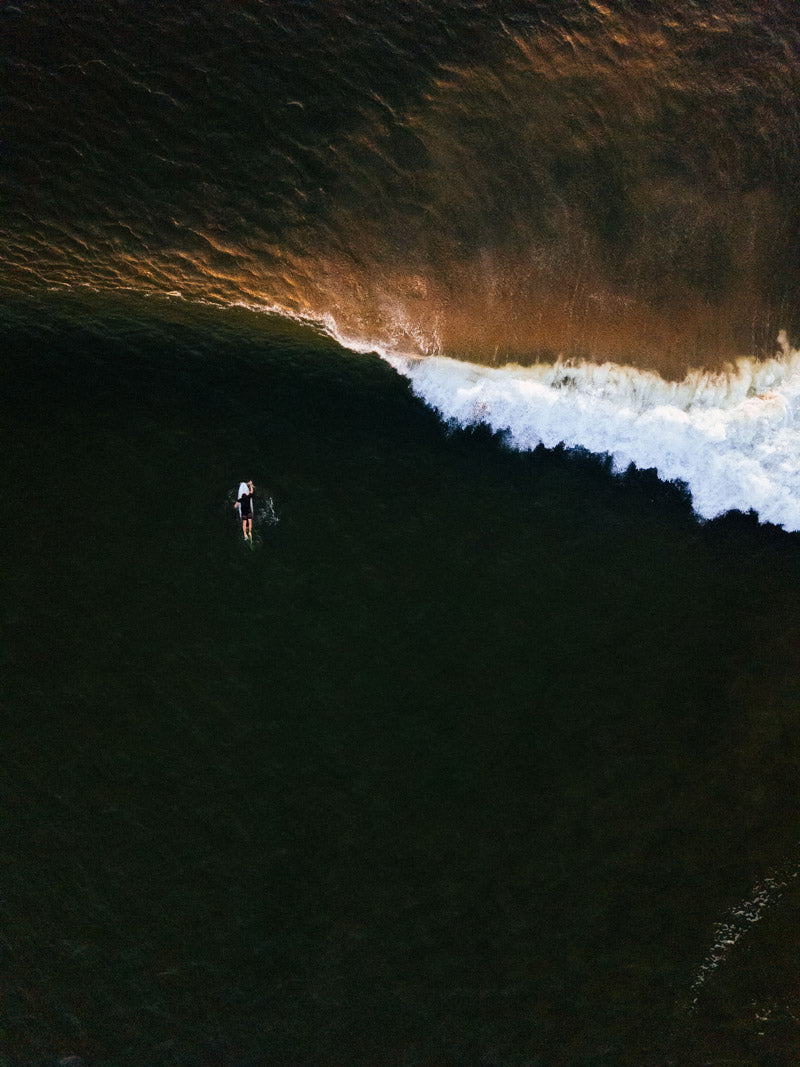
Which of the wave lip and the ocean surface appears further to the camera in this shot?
the wave lip

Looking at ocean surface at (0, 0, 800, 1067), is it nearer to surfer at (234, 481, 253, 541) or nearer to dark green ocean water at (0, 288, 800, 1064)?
dark green ocean water at (0, 288, 800, 1064)

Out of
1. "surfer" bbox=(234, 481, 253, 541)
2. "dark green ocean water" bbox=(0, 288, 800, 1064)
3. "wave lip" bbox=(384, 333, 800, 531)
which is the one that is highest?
"wave lip" bbox=(384, 333, 800, 531)

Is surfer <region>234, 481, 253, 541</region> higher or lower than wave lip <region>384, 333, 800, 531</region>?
lower

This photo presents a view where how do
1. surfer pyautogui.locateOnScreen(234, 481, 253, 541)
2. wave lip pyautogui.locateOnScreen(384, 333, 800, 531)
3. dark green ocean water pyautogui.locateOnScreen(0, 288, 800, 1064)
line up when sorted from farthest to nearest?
wave lip pyautogui.locateOnScreen(384, 333, 800, 531), dark green ocean water pyautogui.locateOnScreen(0, 288, 800, 1064), surfer pyautogui.locateOnScreen(234, 481, 253, 541)

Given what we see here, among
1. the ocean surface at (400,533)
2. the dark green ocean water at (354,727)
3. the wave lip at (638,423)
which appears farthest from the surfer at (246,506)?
the wave lip at (638,423)

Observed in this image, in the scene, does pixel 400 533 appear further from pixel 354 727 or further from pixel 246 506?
pixel 354 727

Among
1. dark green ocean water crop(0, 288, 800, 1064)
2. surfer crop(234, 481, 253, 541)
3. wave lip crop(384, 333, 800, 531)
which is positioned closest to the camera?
surfer crop(234, 481, 253, 541)

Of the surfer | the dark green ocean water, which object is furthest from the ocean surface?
the surfer
